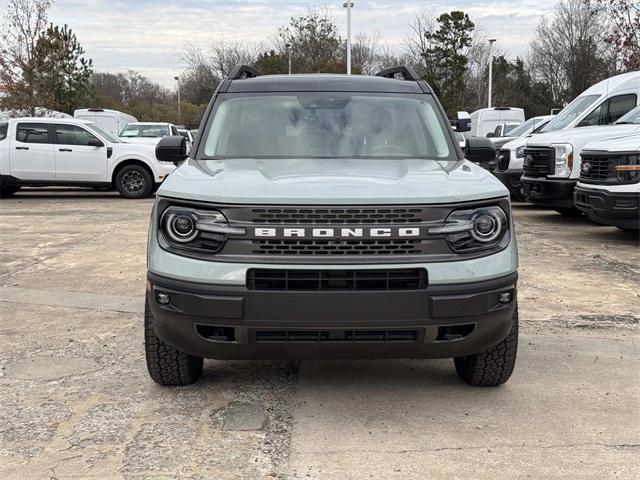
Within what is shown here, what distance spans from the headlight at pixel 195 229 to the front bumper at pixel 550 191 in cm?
834

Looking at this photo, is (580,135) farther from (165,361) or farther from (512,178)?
(165,361)

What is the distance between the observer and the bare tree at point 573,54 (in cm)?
4750

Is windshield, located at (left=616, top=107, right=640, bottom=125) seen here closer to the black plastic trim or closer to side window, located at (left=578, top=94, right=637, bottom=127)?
side window, located at (left=578, top=94, right=637, bottom=127)

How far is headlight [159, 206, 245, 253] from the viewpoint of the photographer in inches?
126

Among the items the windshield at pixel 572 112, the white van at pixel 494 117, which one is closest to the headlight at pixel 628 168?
the windshield at pixel 572 112

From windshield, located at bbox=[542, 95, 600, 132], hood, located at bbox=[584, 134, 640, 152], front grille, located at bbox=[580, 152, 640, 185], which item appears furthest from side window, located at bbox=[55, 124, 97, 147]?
hood, located at bbox=[584, 134, 640, 152]

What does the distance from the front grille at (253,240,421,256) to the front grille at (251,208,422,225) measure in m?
0.09

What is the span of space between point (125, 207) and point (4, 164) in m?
3.41

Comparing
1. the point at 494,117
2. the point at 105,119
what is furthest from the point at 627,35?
the point at 105,119

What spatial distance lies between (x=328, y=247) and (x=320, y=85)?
182 cm

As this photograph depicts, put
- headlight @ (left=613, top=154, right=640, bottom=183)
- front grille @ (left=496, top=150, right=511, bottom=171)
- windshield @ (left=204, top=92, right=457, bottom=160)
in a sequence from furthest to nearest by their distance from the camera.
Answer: front grille @ (left=496, top=150, right=511, bottom=171) → headlight @ (left=613, top=154, right=640, bottom=183) → windshield @ (left=204, top=92, right=457, bottom=160)

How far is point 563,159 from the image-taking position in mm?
10320

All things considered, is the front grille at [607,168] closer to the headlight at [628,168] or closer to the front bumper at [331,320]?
the headlight at [628,168]

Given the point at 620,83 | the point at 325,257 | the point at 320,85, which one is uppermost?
the point at 620,83
